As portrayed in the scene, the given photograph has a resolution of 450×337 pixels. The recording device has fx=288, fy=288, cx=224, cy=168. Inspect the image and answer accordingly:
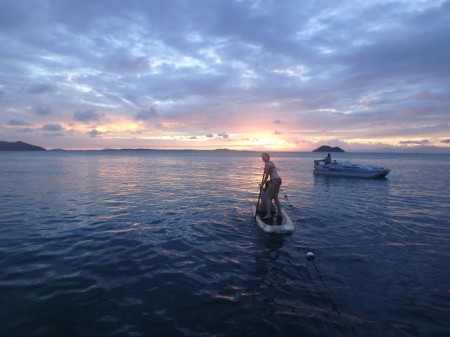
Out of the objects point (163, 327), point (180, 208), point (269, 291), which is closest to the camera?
point (163, 327)

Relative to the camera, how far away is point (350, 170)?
4191 cm

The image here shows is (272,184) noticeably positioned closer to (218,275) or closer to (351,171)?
(218,275)

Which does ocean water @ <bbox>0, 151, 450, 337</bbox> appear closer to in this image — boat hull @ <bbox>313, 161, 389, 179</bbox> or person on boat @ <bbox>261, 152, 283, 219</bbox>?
person on boat @ <bbox>261, 152, 283, 219</bbox>

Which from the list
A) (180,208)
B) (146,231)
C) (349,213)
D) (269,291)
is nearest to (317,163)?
(349,213)

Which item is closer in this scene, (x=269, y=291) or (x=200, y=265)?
(x=269, y=291)

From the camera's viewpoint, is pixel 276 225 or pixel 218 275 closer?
pixel 218 275

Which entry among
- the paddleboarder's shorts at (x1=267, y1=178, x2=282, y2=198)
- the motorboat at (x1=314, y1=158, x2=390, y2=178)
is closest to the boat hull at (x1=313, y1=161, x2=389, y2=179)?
the motorboat at (x1=314, y1=158, x2=390, y2=178)

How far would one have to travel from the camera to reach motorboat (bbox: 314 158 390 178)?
131ft

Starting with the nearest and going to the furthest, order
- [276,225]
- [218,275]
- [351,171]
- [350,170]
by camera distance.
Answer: [218,275]
[276,225]
[351,171]
[350,170]

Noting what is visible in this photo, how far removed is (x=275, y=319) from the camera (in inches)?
268

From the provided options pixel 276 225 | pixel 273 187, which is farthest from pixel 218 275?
pixel 273 187

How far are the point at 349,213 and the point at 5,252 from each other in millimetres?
17610

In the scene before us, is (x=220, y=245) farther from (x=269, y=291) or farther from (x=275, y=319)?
(x=275, y=319)

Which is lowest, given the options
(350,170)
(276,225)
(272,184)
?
(276,225)
